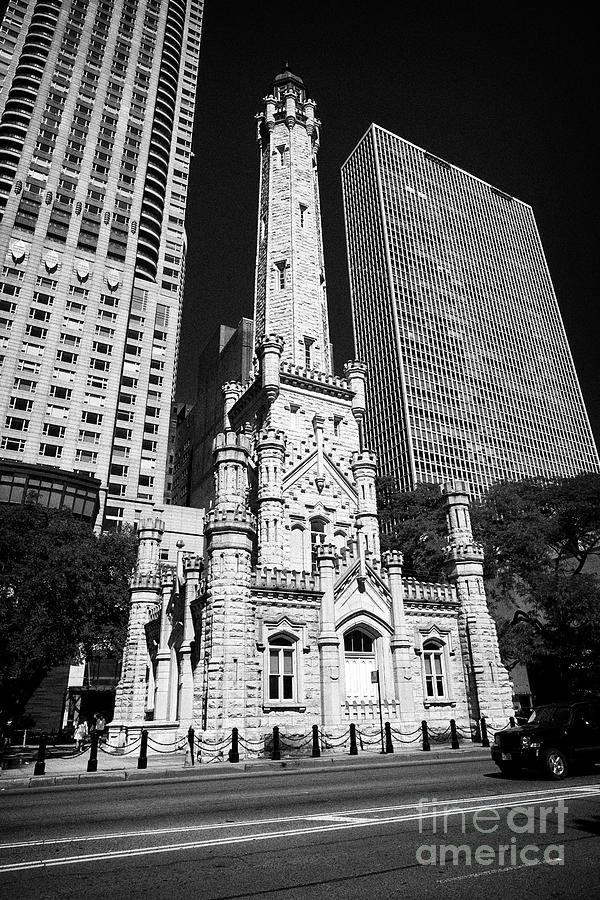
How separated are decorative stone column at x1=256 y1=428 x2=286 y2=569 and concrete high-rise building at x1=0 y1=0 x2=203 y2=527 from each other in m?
42.4

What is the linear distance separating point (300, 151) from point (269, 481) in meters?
28.4

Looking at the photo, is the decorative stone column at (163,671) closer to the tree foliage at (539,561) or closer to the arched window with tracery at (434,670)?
the arched window with tracery at (434,670)

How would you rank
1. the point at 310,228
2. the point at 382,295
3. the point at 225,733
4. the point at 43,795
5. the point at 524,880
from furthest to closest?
the point at 382,295, the point at 310,228, the point at 225,733, the point at 43,795, the point at 524,880

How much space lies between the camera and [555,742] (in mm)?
13672

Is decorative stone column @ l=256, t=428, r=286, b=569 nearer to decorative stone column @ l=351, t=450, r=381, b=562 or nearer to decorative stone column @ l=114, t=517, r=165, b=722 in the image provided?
decorative stone column @ l=351, t=450, r=381, b=562

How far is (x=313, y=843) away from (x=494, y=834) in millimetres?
2510

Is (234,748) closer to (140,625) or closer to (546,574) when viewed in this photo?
(140,625)

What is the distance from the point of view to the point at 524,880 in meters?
6.15

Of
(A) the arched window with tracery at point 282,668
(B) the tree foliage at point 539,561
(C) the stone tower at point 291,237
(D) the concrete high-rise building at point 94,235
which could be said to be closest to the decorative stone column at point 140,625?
(A) the arched window with tracery at point 282,668

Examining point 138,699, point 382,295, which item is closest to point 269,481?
point 138,699

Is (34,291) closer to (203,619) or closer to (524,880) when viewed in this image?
(203,619)

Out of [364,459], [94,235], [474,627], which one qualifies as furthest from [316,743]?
[94,235]

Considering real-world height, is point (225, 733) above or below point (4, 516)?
below

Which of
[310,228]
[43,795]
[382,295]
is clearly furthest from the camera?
[382,295]
